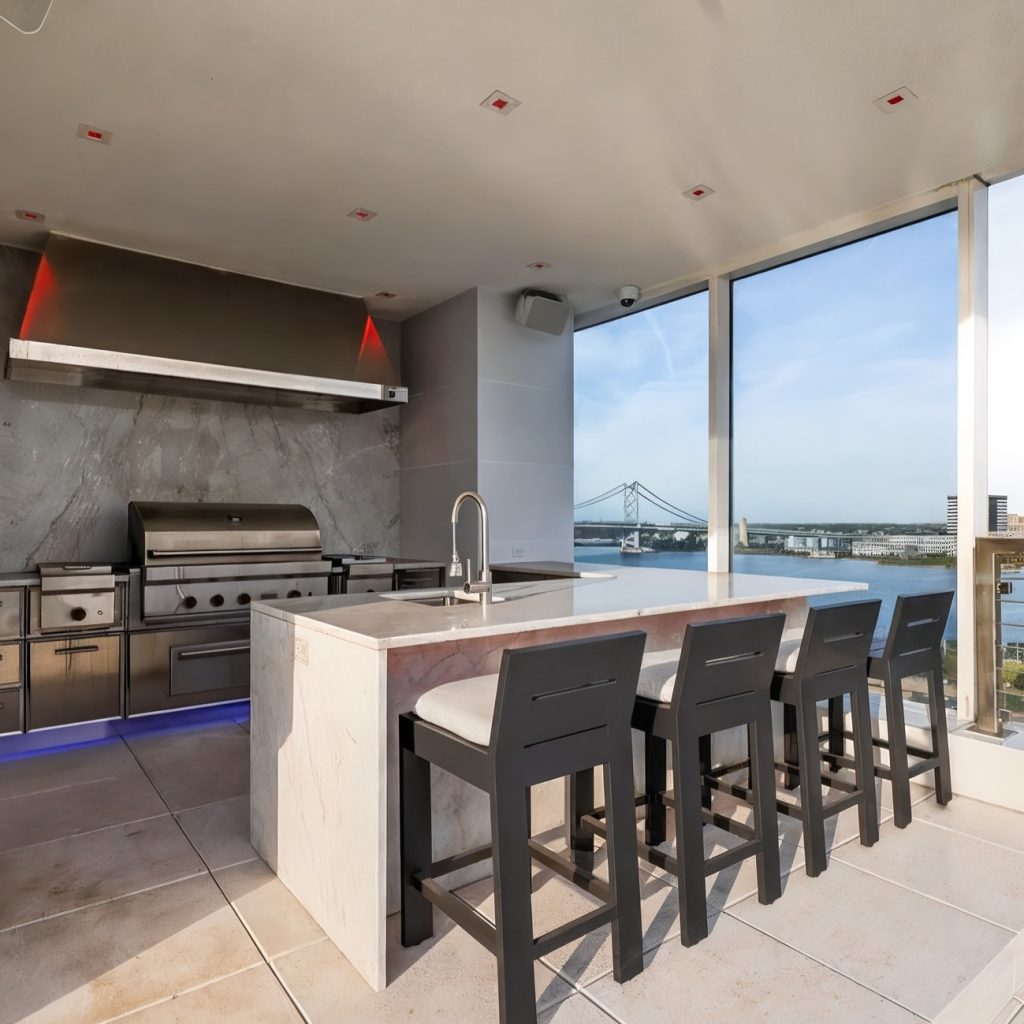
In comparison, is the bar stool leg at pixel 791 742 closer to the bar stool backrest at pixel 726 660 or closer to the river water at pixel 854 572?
the river water at pixel 854 572

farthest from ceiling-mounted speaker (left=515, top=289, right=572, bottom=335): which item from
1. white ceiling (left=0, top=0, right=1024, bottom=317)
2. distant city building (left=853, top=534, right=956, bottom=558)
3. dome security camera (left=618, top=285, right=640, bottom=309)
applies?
distant city building (left=853, top=534, right=956, bottom=558)

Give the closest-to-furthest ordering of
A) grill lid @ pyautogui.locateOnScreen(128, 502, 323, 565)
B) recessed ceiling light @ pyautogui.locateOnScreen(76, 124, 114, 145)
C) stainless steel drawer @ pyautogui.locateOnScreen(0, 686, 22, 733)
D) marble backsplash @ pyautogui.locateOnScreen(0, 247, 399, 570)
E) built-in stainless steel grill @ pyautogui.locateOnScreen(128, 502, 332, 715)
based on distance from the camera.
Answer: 1. recessed ceiling light @ pyautogui.locateOnScreen(76, 124, 114, 145)
2. stainless steel drawer @ pyautogui.locateOnScreen(0, 686, 22, 733)
3. built-in stainless steel grill @ pyautogui.locateOnScreen(128, 502, 332, 715)
4. grill lid @ pyautogui.locateOnScreen(128, 502, 323, 565)
5. marble backsplash @ pyautogui.locateOnScreen(0, 247, 399, 570)

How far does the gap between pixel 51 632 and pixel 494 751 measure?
9.16ft

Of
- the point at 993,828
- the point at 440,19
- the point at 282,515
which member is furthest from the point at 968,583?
the point at 282,515

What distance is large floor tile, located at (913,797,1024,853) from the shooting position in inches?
95.3

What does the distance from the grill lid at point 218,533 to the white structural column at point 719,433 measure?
2.31 m

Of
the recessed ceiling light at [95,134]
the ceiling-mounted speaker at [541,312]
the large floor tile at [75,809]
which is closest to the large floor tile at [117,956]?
the large floor tile at [75,809]

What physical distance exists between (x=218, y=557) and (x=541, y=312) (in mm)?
2447

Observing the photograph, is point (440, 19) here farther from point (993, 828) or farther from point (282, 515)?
point (993, 828)

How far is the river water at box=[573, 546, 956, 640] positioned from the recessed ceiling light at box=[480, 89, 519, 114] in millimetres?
2275

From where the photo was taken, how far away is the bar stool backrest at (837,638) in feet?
7.24

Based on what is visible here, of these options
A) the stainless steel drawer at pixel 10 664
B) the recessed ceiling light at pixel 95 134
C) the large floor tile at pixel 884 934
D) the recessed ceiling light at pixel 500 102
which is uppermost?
the recessed ceiling light at pixel 500 102

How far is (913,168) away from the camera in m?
2.96

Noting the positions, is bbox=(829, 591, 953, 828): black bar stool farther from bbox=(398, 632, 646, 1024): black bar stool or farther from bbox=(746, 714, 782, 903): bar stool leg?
bbox=(398, 632, 646, 1024): black bar stool
